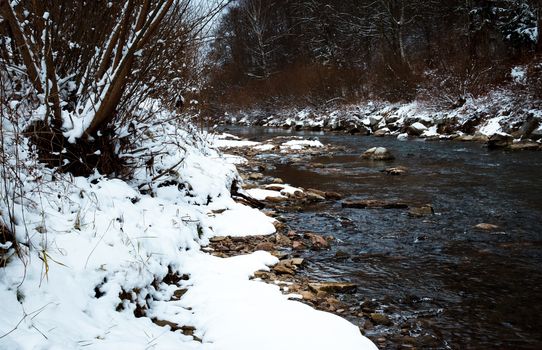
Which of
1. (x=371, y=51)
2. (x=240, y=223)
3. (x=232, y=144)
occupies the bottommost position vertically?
(x=240, y=223)

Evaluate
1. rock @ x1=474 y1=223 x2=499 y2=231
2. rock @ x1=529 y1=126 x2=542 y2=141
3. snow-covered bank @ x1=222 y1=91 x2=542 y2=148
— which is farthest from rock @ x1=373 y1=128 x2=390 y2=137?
rock @ x1=474 y1=223 x2=499 y2=231

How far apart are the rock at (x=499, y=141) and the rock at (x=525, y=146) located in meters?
0.33

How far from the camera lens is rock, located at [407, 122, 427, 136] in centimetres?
1586

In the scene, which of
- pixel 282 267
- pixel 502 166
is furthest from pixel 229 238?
pixel 502 166

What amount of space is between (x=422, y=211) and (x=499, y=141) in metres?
7.07

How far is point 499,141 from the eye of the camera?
11984mm

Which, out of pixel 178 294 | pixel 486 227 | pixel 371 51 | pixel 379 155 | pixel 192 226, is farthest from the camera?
pixel 371 51

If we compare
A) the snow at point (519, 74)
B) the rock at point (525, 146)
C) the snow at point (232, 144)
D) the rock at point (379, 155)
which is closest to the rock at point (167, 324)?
the rock at point (379, 155)

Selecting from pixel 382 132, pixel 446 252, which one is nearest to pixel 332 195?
pixel 446 252

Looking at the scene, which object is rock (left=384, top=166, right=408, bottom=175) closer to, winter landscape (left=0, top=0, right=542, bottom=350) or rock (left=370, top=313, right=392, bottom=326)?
winter landscape (left=0, top=0, right=542, bottom=350)

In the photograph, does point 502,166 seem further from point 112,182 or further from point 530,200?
point 112,182

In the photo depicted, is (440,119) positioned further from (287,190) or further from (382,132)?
(287,190)

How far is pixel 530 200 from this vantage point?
6652 millimetres

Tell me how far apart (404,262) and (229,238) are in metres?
1.85
